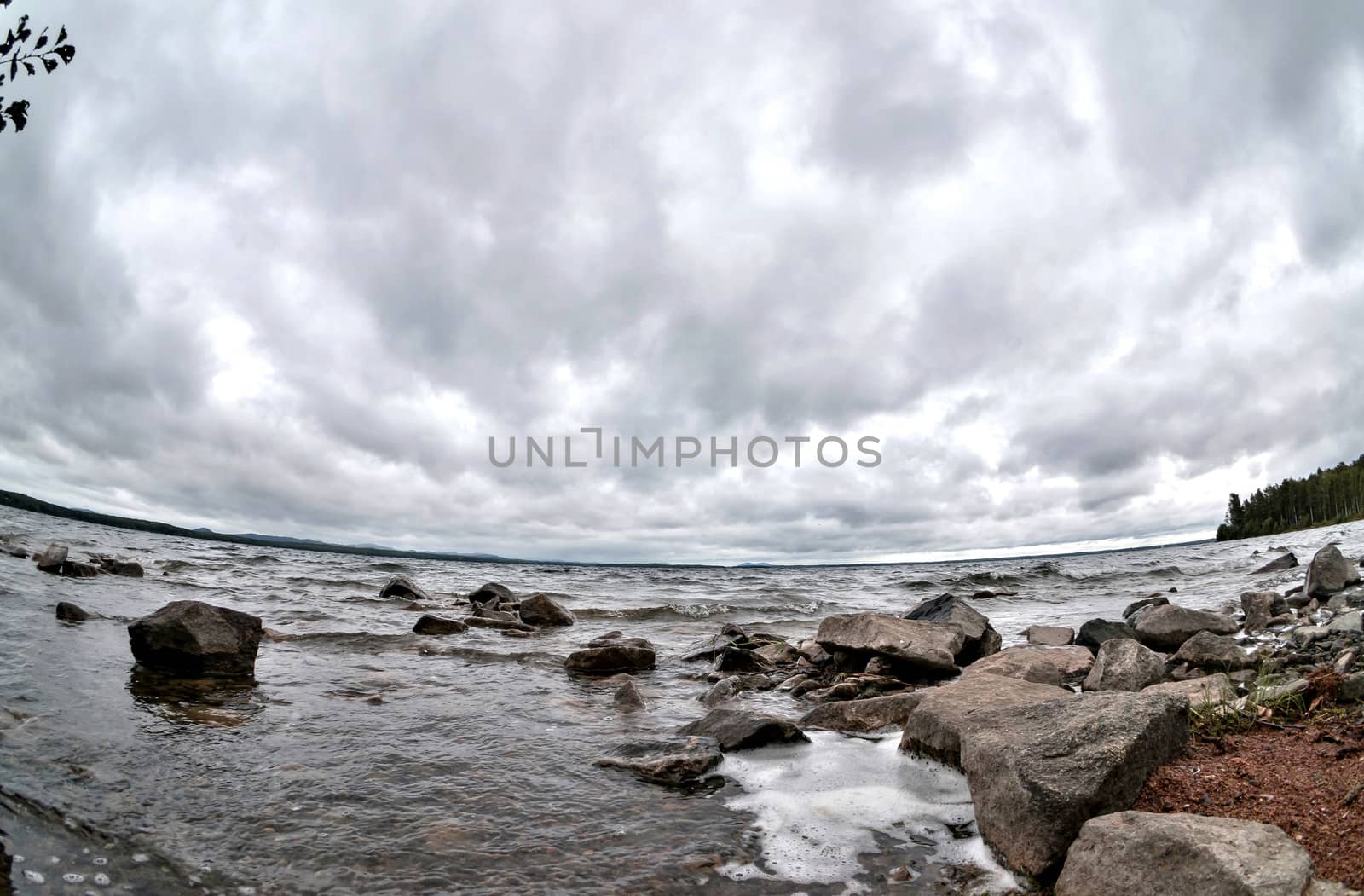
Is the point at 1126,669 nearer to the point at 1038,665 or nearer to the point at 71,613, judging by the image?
the point at 1038,665

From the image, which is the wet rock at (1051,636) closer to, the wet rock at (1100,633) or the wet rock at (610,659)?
the wet rock at (1100,633)

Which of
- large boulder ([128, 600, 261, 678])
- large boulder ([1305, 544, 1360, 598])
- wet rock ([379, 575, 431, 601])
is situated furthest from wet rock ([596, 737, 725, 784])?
wet rock ([379, 575, 431, 601])

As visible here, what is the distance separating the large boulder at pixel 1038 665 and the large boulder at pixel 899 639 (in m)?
0.97

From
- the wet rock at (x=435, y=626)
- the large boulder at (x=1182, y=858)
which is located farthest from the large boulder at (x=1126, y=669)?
the wet rock at (x=435, y=626)

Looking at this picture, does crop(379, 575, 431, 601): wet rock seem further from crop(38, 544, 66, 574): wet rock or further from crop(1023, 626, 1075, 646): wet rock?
crop(1023, 626, 1075, 646): wet rock

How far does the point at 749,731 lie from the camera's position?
6.46 metres

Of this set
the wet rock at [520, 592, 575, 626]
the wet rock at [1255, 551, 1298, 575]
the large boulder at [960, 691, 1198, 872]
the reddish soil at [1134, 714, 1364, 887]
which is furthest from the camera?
the wet rock at [1255, 551, 1298, 575]

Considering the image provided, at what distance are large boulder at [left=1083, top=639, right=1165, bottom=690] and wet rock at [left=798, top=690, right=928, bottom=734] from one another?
2.41m

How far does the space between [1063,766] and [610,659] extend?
8.54 m

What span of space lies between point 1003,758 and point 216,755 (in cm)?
614

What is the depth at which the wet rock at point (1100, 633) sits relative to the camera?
450 inches

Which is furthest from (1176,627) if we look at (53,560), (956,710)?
(53,560)

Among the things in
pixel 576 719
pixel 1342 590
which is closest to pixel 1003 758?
pixel 576 719

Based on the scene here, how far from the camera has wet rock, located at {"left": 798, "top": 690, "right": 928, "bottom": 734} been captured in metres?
6.97
